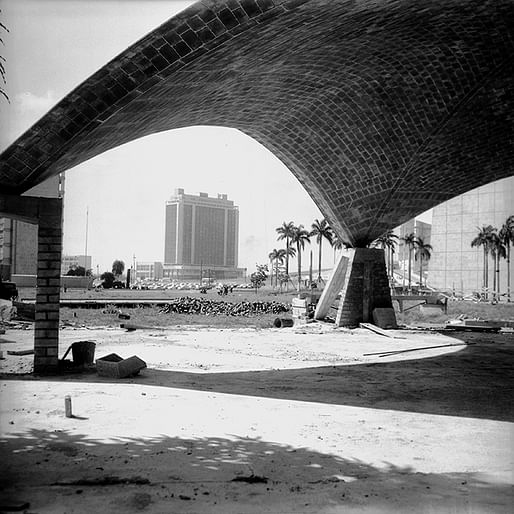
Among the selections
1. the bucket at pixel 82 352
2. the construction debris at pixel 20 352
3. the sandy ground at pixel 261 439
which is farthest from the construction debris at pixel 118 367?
the construction debris at pixel 20 352

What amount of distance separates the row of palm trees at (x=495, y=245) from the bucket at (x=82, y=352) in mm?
54554

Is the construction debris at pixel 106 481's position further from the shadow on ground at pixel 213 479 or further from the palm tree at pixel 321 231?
the palm tree at pixel 321 231

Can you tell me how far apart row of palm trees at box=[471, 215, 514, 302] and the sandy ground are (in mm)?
53214

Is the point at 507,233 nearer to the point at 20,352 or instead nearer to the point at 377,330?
the point at 377,330

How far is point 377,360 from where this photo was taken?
1314 centimetres

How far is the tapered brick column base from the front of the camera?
21219 mm

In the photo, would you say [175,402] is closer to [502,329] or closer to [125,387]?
[125,387]

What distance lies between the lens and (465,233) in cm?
6762

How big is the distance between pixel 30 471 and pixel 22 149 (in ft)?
22.6

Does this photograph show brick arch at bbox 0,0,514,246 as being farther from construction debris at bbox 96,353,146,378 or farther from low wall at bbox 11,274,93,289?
low wall at bbox 11,274,93,289

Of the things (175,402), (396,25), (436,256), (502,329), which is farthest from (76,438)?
(436,256)

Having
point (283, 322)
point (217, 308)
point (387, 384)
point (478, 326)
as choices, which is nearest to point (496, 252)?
point (217, 308)

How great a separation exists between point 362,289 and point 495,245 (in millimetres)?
46114

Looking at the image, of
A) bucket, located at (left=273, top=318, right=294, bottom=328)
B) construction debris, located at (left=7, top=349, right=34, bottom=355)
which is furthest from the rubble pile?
construction debris, located at (left=7, top=349, right=34, bottom=355)
